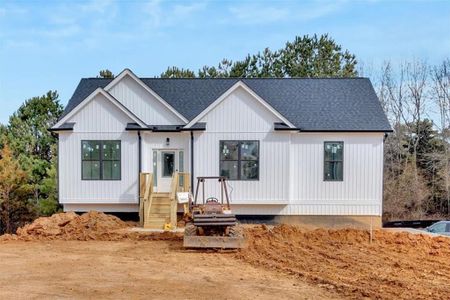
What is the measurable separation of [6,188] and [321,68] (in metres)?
24.8

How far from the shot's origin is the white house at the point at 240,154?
18156 mm

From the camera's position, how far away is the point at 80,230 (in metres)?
16.1

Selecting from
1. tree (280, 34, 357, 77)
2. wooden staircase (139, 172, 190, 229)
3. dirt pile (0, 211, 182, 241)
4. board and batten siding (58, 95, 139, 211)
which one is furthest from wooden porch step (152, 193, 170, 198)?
tree (280, 34, 357, 77)

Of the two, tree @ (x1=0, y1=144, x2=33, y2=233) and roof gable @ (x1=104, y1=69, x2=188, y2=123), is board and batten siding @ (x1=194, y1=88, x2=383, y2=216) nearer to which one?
roof gable @ (x1=104, y1=69, x2=188, y2=123)

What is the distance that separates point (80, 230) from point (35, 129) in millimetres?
19034

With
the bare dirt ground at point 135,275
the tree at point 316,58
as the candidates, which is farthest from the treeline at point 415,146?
the bare dirt ground at point 135,275

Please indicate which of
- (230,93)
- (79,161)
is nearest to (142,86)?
(230,93)

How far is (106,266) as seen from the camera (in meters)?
10.8

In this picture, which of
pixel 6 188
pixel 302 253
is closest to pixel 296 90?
pixel 302 253

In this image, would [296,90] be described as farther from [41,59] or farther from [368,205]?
[41,59]

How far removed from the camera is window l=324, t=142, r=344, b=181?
18.5 metres

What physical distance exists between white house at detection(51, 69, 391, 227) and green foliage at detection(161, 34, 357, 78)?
18.0 metres

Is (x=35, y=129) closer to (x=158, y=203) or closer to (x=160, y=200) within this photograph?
(x=160, y=200)

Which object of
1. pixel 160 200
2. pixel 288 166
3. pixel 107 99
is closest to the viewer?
pixel 288 166
